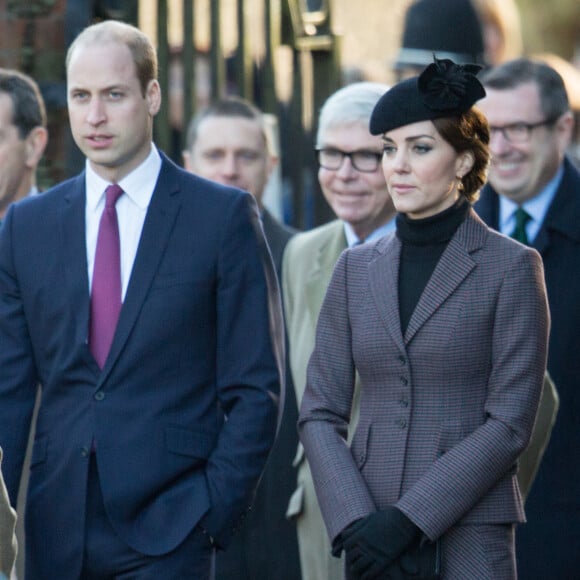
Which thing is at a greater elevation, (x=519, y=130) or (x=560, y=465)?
(x=519, y=130)

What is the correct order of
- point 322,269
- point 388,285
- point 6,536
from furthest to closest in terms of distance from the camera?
point 322,269 < point 388,285 < point 6,536

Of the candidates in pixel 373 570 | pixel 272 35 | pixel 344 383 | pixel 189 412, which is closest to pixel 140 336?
pixel 189 412

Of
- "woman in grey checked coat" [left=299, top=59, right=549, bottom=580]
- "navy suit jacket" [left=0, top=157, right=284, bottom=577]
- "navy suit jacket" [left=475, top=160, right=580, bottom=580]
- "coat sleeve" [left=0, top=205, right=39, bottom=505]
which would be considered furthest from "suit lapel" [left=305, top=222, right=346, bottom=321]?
"coat sleeve" [left=0, top=205, right=39, bottom=505]

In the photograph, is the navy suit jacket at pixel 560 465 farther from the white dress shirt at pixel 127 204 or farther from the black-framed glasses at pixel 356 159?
the white dress shirt at pixel 127 204

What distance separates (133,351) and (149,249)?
0.33m

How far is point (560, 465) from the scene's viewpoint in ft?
21.6

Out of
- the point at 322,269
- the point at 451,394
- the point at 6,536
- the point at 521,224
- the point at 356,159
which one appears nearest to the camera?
the point at 6,536

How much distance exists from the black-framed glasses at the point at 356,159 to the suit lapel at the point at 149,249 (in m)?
1.24

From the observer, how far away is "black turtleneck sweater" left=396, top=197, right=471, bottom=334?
16.9ft

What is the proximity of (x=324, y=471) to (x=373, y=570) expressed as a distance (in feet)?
1.28

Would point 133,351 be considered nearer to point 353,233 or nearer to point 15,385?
point 15,385

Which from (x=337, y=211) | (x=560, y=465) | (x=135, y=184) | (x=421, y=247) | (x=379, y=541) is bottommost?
(x=560, y=465)

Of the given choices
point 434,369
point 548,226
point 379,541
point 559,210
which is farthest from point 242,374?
point 559,210

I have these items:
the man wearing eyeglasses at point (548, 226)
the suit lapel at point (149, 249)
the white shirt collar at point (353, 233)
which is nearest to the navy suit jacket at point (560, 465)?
the man wearing eyeglasses at point (548, 226)
